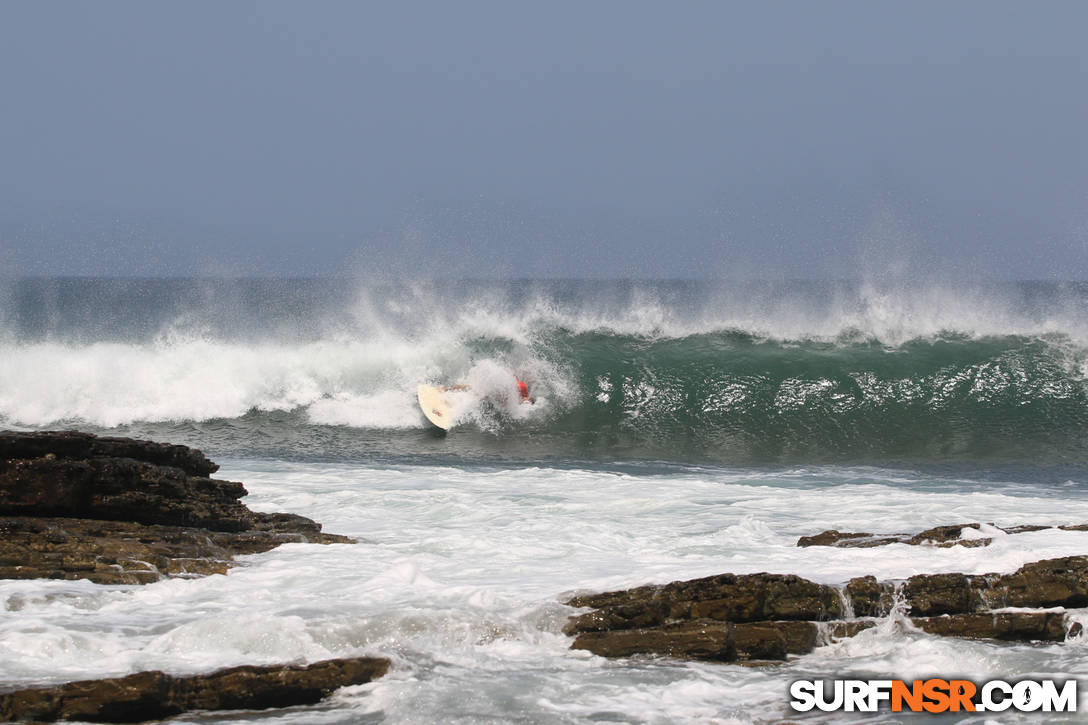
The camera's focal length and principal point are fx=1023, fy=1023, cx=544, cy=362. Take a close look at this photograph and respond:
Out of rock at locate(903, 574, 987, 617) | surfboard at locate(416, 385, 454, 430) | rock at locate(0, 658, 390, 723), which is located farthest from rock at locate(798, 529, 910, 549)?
surfboard at locate(416, 385, 454, 430)

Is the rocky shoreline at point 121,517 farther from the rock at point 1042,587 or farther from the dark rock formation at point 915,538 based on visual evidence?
the dark rock formation at point 915,538

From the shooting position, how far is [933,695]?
5.08 metres

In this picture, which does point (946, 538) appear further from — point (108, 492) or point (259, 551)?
point (108, 492)

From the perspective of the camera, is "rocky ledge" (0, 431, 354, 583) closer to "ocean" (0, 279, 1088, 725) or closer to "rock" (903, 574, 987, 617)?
"ocean" (0, 279, 1088, 725)

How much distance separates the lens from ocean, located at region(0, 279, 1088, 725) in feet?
17.6

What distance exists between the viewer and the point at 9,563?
Result: 6.55 metres

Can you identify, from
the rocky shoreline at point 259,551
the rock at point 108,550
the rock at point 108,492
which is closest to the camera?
the rocky shoreline at point 259,551

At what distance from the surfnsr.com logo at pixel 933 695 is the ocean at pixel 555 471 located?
0.13 meters

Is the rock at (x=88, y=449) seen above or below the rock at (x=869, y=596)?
above

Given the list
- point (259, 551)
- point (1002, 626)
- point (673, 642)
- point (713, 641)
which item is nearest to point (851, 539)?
point (1002, 626)

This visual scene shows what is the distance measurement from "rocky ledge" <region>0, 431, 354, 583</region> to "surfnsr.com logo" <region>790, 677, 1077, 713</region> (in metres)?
4.08

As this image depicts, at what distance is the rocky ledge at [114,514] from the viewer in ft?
22.1

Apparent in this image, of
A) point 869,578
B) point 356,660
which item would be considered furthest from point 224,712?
point 869,578

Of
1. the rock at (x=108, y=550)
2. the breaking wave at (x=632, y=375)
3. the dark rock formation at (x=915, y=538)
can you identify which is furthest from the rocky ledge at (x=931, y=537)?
the breaking wave at (x=632, y=375)
